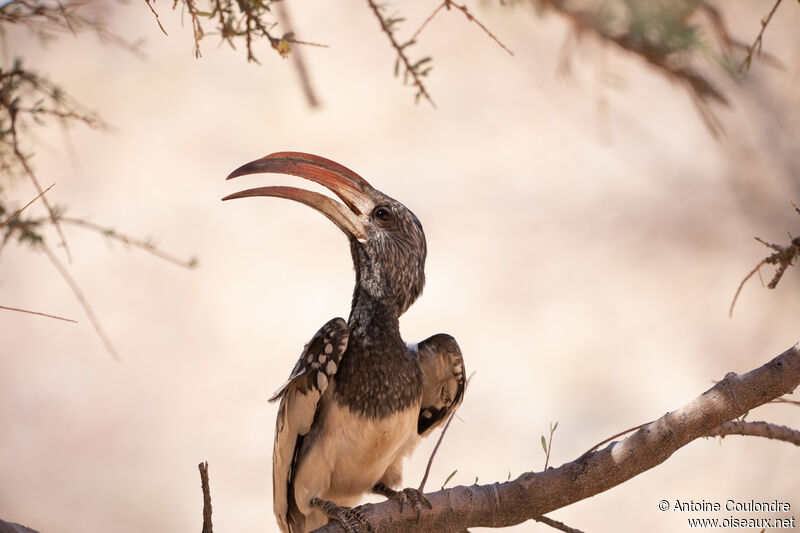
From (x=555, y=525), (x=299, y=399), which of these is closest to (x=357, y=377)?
(x=299, y=399)

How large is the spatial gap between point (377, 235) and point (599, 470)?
2.69ft

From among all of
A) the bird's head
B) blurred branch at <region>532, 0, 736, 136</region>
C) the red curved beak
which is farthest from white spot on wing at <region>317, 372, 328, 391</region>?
blurred branch at <region>532, 0, 736, 136</region>

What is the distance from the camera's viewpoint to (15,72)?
183 cm

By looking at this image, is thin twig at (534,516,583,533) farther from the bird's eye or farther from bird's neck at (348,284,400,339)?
the bird's eye

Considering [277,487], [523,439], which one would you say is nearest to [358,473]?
[277,487]

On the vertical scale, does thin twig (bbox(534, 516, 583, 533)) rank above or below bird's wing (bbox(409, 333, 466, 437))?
below

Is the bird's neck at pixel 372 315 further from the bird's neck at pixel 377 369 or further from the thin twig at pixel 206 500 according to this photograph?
the thin twig at pixel 206 500

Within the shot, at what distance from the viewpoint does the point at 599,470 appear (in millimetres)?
1634

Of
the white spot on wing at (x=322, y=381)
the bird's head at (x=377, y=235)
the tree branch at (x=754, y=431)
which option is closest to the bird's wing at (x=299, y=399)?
the white spot on wing at (x=322, y=381)

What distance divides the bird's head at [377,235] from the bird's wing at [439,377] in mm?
139

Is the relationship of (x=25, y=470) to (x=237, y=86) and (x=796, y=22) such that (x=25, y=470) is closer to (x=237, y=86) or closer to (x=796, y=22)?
(x=237, y=86)

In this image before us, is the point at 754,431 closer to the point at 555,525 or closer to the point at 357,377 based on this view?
the point at 555,525

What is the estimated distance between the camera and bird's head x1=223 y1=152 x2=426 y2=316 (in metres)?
2.05

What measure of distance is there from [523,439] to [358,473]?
335cm
